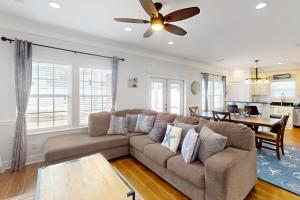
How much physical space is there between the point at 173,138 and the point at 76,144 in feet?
5.91

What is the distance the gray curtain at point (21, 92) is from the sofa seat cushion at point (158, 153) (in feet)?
7.75

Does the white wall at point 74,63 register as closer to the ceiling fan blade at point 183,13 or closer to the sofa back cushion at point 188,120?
the sofa back cushion at point 188,120

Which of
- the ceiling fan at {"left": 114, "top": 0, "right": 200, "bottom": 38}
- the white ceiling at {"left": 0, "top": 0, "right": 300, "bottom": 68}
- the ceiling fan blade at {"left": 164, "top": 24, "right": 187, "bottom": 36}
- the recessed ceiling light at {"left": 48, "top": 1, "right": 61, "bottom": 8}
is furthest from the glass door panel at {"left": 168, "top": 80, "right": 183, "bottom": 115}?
the recessed ceiling light at {"left": 48, "top": 1, "right": 61, "bottom": 8}

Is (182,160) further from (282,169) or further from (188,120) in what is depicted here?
(282,169)

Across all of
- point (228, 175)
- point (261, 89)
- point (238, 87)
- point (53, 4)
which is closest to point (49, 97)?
point (53, 4)

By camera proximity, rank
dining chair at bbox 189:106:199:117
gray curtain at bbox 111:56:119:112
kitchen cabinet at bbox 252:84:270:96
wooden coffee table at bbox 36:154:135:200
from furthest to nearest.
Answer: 1. kitchen cabinet at bbox 252:84:270:96
2. dining chair at bbox 189:106:199:117
3. gray curtain at bbox 111:56:119:112
4. wooden coffee table at bbox 36:154:135:200

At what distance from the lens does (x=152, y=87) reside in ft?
16.6

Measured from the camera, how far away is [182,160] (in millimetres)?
2184

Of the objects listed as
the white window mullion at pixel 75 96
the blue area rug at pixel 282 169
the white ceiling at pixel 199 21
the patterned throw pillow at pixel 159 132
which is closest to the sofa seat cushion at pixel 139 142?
the patterned throw pillow at pixel 159 132

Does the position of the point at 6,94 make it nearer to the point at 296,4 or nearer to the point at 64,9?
the point at 64,9

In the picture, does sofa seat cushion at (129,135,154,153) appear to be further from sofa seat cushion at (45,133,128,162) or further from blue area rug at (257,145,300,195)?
blue area rug at (257,145,300,195)

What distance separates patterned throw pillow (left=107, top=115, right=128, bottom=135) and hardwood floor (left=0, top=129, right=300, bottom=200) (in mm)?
832

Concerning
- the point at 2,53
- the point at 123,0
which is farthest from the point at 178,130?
the point at 2,53

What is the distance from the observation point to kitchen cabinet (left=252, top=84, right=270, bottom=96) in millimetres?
7266
